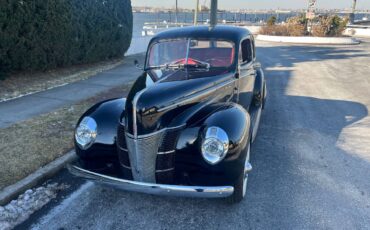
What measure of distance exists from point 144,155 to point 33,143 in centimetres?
246

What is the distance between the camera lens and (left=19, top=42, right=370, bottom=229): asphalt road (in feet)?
11.0

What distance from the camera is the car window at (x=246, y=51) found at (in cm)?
504

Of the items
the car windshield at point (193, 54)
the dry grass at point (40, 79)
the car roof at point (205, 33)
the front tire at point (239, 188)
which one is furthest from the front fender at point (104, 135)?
the dry grass at point (40, 79)

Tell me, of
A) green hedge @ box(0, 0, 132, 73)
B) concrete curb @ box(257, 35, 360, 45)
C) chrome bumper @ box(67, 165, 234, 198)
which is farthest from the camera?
concrete curb @ box(257, 35, 360, 45)

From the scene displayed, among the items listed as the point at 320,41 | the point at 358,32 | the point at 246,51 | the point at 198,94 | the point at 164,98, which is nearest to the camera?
the point at 164,98

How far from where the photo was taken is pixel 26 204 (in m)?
3.62

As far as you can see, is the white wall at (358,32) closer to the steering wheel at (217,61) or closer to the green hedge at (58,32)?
the green hedge at (58,32)

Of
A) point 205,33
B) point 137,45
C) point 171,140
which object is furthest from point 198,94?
point 137,45

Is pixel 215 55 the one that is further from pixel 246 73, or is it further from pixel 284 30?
pixel 284 30

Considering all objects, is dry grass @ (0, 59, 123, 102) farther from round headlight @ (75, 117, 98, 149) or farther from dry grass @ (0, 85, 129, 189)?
round headlight @ (75, 117, 98, 149)

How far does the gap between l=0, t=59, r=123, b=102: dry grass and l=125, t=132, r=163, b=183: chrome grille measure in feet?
17.9

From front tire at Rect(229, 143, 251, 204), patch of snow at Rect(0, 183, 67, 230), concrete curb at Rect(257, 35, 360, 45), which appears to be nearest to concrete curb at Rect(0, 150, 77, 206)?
patch of snow at Rect(0, 183, 67, 230)

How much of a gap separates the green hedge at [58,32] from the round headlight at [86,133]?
571 centimetres

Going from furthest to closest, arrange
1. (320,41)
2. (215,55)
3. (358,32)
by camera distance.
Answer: (358,32) < (320,41) < (215,55)
